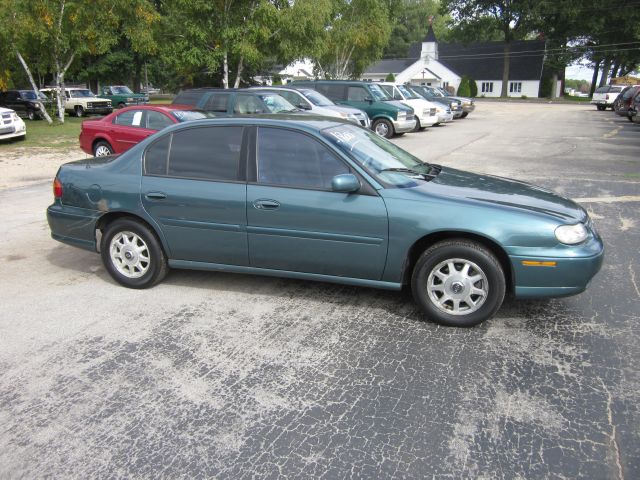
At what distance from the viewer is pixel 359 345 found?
12.9ft

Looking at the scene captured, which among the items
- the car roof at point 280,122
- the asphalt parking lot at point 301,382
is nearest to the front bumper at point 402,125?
the asphalt parking lot at point 301,382

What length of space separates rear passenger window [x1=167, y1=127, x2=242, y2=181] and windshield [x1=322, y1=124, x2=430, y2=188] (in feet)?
2.74

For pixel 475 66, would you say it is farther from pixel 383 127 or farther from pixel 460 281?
pixel 460 281

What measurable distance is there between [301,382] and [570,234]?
2.27 meters

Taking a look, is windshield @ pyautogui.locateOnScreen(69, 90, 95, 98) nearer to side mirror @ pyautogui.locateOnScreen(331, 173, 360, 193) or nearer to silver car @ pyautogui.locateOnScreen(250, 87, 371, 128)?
silver car @ pyautogui.locateOnScreen(250, 87, 371, 128)

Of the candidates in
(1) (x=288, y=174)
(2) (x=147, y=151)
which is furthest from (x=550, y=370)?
(2) (x=147, y=151)

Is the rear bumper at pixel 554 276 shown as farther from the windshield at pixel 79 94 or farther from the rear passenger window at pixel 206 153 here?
the windshield at pixel 79 94

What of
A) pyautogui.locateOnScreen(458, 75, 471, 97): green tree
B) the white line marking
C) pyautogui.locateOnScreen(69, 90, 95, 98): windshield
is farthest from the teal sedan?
pyautogui.locateOnScreen(458, 75, 471, 97): green tree

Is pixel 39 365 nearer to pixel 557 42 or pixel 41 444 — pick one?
pixel 41 444

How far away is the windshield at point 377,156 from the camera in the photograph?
445 centimetres

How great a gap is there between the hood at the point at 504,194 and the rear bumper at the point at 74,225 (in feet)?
10.0

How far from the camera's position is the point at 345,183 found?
4.15 metres

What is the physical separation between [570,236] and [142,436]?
3.22 metres

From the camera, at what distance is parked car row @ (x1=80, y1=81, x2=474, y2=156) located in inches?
452
